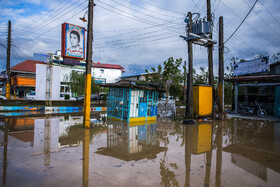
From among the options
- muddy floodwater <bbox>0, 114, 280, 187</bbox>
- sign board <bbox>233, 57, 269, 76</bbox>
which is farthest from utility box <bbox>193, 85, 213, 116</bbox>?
sign board <bbox>233, 57, 269, 76</bbox>

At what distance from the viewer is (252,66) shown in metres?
20.8

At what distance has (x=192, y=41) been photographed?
1354 centimetres

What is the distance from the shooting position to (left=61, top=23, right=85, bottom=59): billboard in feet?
42.9

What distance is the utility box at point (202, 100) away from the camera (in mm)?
13789

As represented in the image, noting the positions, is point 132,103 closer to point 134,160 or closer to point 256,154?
point 134,160

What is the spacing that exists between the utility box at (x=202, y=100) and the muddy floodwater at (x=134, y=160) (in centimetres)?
573

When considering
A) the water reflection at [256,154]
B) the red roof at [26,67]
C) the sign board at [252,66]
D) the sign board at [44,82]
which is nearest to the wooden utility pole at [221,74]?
the water reflection at [256,154]

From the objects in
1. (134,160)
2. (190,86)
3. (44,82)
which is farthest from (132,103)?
(44,82)

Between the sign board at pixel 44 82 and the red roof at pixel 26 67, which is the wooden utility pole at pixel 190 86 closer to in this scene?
the sign board at pixel 44 82

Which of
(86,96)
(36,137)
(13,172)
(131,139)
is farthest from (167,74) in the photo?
(13,172)

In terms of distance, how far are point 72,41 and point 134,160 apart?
11.8m

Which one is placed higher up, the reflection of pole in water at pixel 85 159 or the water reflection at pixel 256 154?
the reflection of pole in water at pixel 85 159

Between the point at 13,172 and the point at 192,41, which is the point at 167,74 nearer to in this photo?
the point at 192,41

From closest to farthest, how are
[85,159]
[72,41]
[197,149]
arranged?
[85,159] → [197,149] → [72,41]
